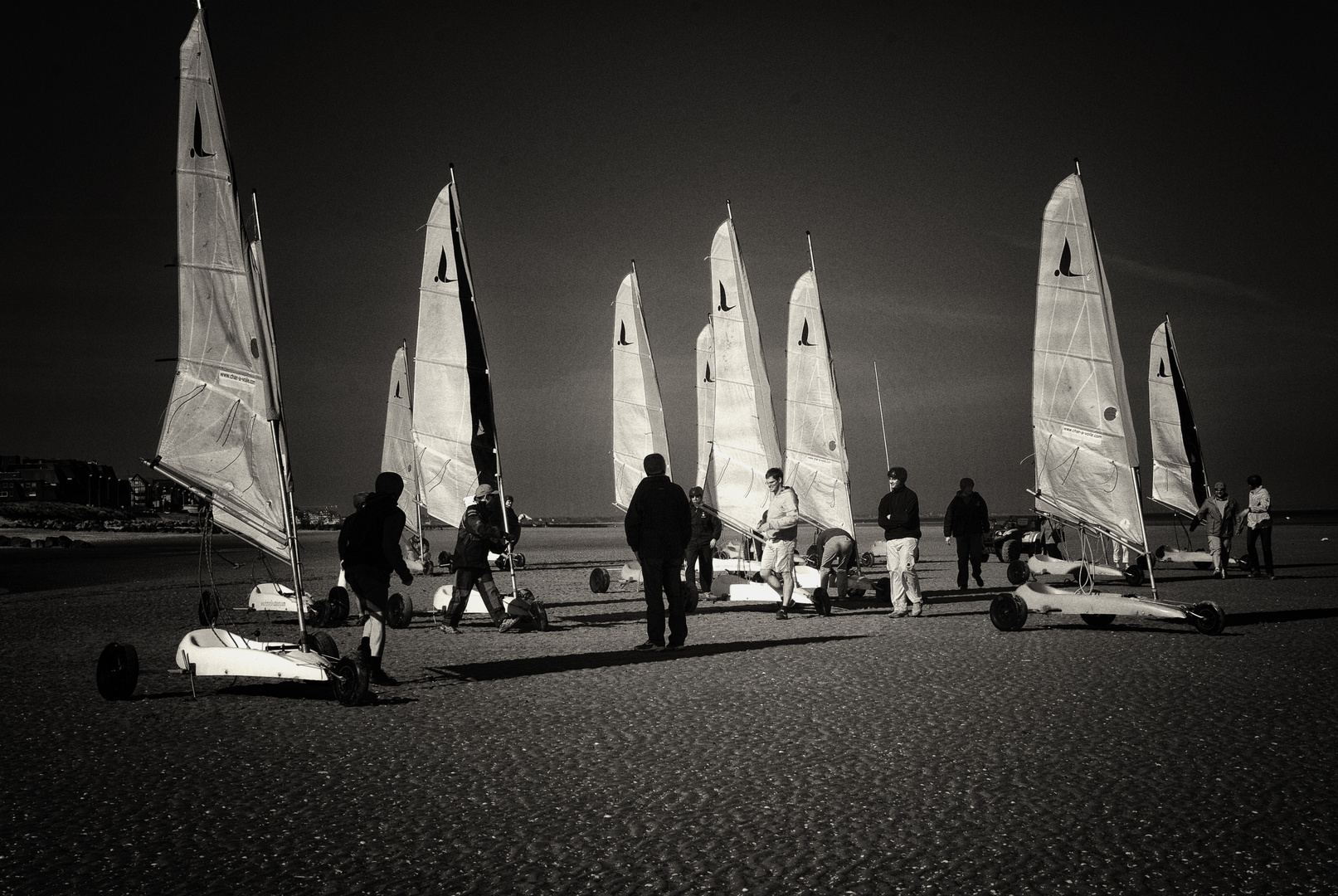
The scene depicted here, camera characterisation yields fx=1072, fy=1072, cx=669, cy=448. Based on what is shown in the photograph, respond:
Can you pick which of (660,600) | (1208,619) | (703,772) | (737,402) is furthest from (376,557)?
(737,402)

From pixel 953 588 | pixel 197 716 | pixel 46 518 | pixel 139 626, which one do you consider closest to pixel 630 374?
pixel 953 588

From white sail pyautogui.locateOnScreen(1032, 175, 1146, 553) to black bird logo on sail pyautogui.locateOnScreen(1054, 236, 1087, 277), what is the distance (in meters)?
0.01

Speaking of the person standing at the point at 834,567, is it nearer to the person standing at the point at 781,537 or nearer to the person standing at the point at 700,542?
the person standing at the point at 781,537

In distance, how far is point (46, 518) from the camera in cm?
9525

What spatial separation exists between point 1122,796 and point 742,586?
1187cm

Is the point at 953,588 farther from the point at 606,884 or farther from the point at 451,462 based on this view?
the point at 606,884

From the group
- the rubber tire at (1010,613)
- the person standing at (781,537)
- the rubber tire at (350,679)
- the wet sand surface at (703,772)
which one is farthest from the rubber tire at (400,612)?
the rubber tire at (1010,613)

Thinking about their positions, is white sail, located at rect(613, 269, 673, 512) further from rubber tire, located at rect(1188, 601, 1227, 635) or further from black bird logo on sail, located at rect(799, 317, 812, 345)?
rubber tire, located at rect(1188, 601, 1227, 635)

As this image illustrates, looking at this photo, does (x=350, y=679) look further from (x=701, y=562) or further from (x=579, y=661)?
(x=701, y=562)

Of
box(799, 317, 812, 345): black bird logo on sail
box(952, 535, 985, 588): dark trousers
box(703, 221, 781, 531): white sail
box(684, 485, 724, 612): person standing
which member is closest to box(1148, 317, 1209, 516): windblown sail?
box(952, 535, 985, 588): dark trousers

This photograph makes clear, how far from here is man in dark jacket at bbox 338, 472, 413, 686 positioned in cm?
853

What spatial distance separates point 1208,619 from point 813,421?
12.0 meters

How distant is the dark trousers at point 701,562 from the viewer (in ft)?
55.3

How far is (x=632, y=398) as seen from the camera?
2873 cm
